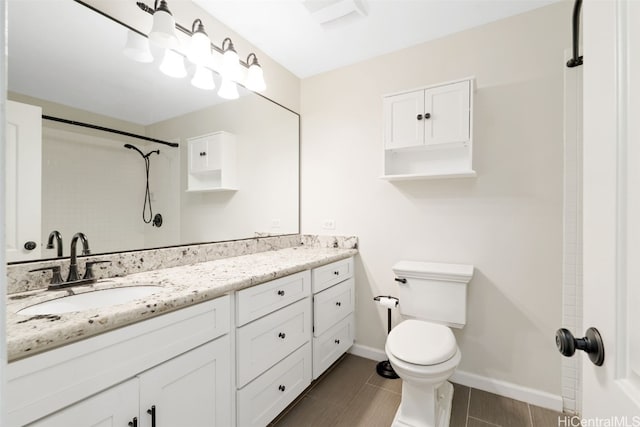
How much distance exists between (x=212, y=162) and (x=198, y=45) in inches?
26.3

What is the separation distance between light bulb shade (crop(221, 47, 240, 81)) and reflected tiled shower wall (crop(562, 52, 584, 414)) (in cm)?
202

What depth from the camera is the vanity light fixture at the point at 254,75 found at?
1912mm

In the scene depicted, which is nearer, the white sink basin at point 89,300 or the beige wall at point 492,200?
the white sink basin at point 89,300

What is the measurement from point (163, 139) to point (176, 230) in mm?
523

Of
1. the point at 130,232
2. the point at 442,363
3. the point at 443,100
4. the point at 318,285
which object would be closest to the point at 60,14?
the point at 130,232

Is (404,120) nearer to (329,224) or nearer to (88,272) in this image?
(329,224)

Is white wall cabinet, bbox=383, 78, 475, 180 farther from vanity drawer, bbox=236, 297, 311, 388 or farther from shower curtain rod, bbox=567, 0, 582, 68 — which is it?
vanity drawer, bbox=236, 297, 311, 388

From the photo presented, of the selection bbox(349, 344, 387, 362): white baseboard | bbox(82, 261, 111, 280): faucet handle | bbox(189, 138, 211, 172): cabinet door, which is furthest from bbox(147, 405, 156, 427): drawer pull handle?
bbox(349, 344, 387, 362): white baseboard

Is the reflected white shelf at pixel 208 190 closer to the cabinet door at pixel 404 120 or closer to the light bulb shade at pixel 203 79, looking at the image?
the light bulb shade at pixel 203 79

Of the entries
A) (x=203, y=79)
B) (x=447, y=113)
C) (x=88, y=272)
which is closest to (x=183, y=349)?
(x=88, y=272)

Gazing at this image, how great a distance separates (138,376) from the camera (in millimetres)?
840

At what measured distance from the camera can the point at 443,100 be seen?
1.75 metres

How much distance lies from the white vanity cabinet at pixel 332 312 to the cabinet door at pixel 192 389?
27.9 inches
